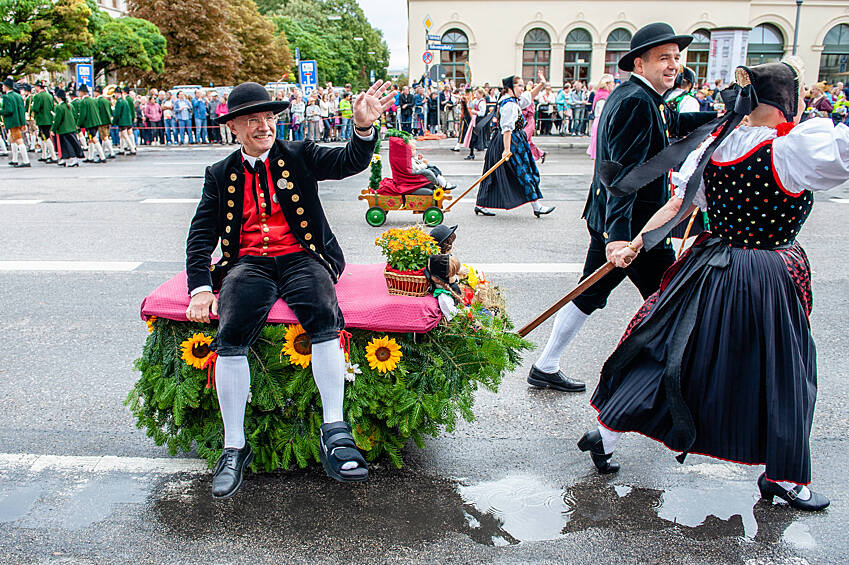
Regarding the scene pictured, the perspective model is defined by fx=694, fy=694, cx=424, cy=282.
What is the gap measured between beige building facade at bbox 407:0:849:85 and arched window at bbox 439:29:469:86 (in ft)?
0.18

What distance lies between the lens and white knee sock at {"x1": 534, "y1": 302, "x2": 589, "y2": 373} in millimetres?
4066

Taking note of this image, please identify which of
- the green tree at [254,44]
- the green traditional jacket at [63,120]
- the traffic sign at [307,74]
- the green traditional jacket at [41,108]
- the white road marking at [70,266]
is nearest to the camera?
the white road marking at [70,266]

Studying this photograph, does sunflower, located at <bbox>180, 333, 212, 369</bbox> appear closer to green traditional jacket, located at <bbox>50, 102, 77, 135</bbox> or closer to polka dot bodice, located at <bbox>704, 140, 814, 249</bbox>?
polka dot bodice, located at <bbox>704, 140, 814, 249</bbox>

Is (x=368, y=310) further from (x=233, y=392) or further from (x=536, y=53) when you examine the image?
(x=536, y=53)

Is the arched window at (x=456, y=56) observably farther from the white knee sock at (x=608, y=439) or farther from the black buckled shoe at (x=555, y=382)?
the white knee sock at (x=608, y=439)

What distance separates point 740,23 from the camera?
129ft

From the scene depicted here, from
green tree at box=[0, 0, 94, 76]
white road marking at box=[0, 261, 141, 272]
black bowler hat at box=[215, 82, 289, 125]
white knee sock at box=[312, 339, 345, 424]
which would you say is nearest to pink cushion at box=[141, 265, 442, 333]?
white knee sock at box=[312, 339, 345, 424]

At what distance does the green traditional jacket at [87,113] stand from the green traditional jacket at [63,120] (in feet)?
1.76

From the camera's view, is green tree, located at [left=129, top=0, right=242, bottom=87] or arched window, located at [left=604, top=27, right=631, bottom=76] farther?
green tree, located at [left=129, top=0, right=242, bottom=87]

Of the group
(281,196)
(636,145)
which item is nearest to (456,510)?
(281,196)

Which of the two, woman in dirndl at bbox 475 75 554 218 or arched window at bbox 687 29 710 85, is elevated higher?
arched window at bbox 687 29 710 85

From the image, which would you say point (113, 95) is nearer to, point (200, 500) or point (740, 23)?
point (200, 500)

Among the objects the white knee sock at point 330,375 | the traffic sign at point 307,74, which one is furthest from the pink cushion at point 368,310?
the traffic sign at point 307,74

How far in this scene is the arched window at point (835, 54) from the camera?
40531 millimetres
